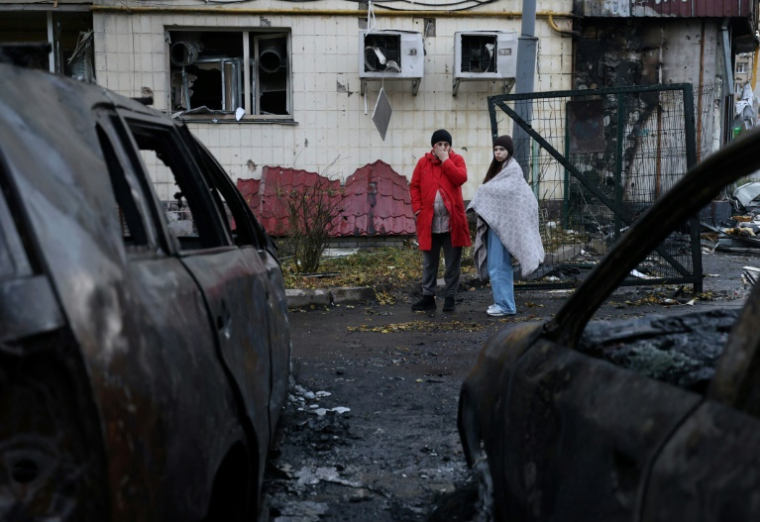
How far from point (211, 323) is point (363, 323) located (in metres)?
6.10

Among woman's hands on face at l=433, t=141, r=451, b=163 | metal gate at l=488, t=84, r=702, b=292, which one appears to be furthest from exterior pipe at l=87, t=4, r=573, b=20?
woman's hands on face at l=433, t=141, r=451, b=163

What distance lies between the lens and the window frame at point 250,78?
1363 centimetres

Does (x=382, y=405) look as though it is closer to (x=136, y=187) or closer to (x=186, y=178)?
(x=186, y=178)

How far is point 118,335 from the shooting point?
1870 mm

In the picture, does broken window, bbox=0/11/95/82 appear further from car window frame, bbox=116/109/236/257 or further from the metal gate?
car window frame, bbox=116/109/236/257

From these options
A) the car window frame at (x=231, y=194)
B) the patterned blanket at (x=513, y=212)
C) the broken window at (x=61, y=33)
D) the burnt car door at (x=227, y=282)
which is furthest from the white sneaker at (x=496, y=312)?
the broken window at (x=61, y=33)

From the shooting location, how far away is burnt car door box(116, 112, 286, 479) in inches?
104

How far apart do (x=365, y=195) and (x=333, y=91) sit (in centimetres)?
169

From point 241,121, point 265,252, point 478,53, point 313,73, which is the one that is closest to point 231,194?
point 265,252

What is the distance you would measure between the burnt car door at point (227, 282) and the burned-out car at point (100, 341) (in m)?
0.02

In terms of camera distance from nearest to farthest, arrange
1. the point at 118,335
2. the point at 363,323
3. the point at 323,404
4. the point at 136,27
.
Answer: the point at 118,335 < the point at 323,404 < the point at 363,323 < the point at 136,27

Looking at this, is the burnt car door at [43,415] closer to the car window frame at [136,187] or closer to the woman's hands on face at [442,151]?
the car window frame at [136,187]

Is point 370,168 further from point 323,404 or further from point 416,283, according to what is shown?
point 323,404

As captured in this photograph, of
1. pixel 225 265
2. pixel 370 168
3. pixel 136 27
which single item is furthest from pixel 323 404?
pixel 136 27
